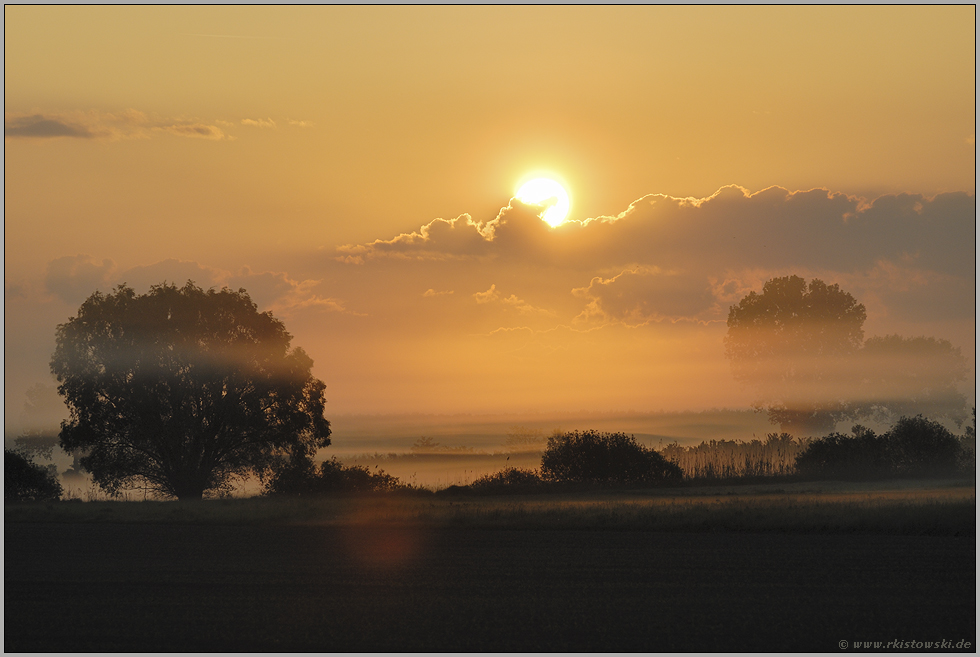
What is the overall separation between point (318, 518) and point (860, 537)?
19876mm

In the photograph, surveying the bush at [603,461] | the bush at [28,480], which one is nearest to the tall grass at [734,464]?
the bush at [603,461]

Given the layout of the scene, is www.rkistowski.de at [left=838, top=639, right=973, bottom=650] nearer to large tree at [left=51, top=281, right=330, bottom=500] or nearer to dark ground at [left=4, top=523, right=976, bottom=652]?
dark ground at [left=4, top=523, right=976, bottom=652]

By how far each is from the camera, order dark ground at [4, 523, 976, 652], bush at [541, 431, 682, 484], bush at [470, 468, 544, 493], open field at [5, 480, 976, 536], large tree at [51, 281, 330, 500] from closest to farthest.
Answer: dark ground at [4, 523, 976, 652] < open field at [5, 480, 976, 536] < large tree at [51, 281, 330, 500] < bush at [470, 468, 544, 493] < bush at [541, 431, 682, 484]

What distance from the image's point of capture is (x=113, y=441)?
151 ft

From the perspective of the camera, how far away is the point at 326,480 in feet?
162

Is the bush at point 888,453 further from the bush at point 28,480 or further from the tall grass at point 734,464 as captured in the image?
the bush at point 28,480

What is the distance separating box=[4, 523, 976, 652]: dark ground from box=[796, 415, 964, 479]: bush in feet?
94.0

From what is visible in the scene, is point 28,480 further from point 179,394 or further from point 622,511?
point 622,511

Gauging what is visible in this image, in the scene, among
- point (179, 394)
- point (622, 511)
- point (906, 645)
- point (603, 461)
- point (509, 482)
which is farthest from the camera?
point (603, 461)

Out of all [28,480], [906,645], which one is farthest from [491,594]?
[28,480]

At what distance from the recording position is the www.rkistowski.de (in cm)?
1380

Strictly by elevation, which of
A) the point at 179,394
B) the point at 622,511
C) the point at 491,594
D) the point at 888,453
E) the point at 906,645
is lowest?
the point at 906,645

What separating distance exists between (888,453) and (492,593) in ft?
145

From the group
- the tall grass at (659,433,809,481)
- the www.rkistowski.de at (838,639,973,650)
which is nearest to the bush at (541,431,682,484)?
the tall grass at (659,433,809,481)
